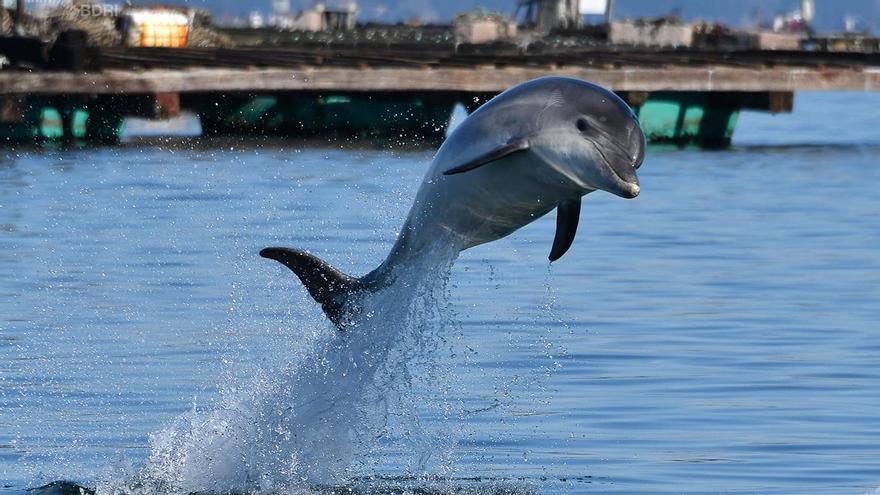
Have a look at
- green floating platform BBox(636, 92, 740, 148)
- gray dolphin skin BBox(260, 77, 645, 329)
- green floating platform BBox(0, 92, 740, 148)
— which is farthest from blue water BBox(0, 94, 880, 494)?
green floating platform BBox(636, 92, 740, 148)

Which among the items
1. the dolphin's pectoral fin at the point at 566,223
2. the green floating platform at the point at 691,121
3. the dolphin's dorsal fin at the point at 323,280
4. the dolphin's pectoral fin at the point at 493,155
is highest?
the dolphin's pectoral fin at the point at 493,155

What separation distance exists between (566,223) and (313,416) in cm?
180

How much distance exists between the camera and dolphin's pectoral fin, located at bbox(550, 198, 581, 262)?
718 centimetres

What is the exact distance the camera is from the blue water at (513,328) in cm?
863

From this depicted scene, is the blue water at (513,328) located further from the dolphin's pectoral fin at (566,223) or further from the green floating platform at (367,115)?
the green floating platform at (367,115)

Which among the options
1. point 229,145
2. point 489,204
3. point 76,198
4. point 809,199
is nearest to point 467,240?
point 489,204

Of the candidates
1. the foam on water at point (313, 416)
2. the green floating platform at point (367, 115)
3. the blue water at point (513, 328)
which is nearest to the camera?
the foam on water at point (313, 416)

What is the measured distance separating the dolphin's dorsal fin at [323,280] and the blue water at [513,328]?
82cm

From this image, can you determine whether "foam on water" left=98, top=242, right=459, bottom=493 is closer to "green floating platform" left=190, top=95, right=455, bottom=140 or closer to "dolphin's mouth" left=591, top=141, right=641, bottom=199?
"dolphin's mouth" left=591, top=141, right=641, bottom=199

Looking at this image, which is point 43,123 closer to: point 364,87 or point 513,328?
point 364,87

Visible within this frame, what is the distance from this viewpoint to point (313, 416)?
830 centimetres

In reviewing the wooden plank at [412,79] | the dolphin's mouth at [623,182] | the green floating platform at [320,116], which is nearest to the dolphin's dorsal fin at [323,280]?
the dolphin's mouth at [623,182]

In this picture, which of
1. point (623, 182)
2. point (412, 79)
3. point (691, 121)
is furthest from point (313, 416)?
point (691, 121)

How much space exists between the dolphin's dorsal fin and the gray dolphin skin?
5 centimetres
